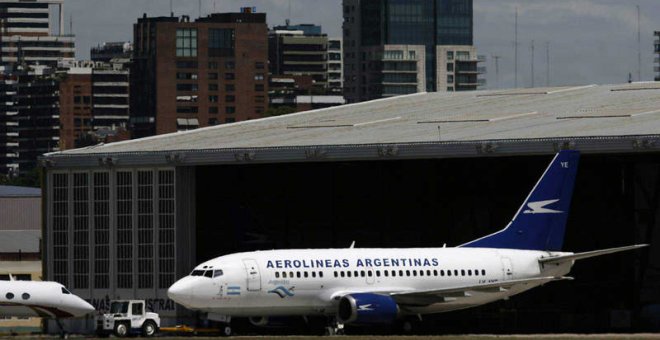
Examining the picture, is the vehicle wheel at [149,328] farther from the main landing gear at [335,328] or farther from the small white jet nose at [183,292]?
the main landing gear at [335,328]

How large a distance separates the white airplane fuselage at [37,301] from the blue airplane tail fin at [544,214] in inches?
638

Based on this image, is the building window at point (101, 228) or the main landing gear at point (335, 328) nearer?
the main landing gear at point (335, 328)

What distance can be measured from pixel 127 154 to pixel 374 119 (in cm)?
1455

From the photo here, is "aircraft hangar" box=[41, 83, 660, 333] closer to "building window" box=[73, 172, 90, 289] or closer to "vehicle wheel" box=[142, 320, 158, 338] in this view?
"building window" box=[73, 172, 90, 289]

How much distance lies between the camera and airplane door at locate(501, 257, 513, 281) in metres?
78.8

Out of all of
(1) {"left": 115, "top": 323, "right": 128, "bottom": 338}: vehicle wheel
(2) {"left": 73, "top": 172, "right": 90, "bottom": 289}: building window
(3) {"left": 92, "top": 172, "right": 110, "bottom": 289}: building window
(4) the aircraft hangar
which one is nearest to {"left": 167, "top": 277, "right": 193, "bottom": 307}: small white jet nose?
(1) {"left": 115, "top": 323, "right": 128, "bottom": 338}: vehicle wheel

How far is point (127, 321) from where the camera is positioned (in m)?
82.2

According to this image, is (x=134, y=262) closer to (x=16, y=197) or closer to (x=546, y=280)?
(x=546, y=280)

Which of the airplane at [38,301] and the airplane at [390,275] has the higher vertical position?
the airplane at [390,275]

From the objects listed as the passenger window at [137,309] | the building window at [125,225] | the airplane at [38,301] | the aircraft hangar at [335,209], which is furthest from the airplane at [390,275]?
the building window at [125,225]

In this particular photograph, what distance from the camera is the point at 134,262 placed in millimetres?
89688

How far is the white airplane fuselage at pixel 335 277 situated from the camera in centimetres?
7475

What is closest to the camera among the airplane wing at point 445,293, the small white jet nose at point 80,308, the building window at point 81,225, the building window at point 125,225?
the airplane wing at point 445,293

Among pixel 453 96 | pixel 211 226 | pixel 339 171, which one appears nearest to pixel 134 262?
pixel 211 226
